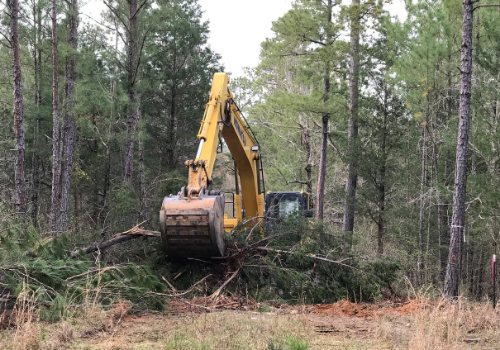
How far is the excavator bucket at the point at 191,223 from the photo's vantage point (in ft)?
25.0

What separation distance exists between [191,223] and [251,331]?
2.57 metres

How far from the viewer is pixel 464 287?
626 inches

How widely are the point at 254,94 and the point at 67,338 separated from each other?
28.0 meters

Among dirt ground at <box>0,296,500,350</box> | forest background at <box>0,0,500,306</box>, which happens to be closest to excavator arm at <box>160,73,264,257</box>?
dirt ground at <box>0,296,500,350</box>

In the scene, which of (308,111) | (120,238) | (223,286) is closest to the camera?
(223,286)

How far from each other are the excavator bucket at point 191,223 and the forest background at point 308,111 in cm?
251

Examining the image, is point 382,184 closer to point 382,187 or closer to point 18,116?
point 382,187

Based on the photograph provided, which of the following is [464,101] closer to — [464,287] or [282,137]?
[464,287]

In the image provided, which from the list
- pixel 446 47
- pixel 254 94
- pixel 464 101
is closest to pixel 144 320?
pixel 464 101

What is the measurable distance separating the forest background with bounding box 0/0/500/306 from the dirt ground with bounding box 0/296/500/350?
3.16m

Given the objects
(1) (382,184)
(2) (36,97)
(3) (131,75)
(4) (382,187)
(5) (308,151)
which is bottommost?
(4) (382,187)

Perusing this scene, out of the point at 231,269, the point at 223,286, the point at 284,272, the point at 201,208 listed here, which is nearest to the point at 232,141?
the point at 231,269

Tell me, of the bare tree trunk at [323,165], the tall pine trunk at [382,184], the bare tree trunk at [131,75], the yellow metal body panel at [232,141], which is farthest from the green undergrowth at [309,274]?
the bare tree trunk at [323,165]

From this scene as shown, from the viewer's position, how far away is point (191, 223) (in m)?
7.66
